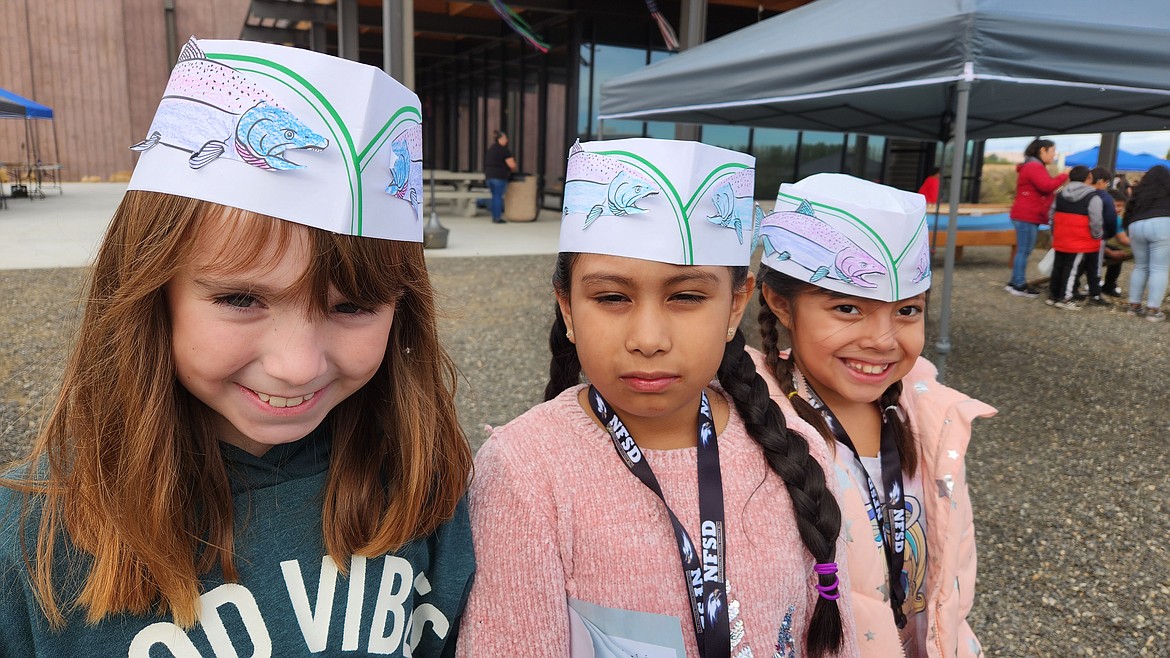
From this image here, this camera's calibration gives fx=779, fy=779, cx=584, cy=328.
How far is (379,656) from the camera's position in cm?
113

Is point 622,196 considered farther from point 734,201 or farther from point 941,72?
point 941,72

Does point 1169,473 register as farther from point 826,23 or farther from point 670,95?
point 670,95

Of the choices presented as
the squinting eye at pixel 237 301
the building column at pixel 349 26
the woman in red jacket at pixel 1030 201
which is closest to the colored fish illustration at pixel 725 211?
the squinting eye at pixel 237 301

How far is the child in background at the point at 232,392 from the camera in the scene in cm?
97

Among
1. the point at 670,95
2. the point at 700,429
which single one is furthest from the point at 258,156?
the point at 670,95

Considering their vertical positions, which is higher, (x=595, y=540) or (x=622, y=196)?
(x=622, y=196)

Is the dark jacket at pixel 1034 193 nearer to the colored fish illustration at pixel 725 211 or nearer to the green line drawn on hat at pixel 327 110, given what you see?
the colored fish illustration at pixel 725 211

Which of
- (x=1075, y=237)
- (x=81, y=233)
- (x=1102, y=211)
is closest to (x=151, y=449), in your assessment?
(x=1075, y=237)

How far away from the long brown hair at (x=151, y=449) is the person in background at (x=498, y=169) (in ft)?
40.1

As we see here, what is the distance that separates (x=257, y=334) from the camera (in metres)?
0.98

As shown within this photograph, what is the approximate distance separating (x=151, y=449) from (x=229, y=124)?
438mm

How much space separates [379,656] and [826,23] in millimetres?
4234

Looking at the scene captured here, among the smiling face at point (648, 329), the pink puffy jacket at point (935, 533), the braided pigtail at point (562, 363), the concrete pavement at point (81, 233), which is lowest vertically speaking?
the concrete pavement at point (81, 233)

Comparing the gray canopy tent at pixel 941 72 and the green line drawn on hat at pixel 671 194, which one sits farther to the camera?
the gray canopy tent at pixel 941 72
